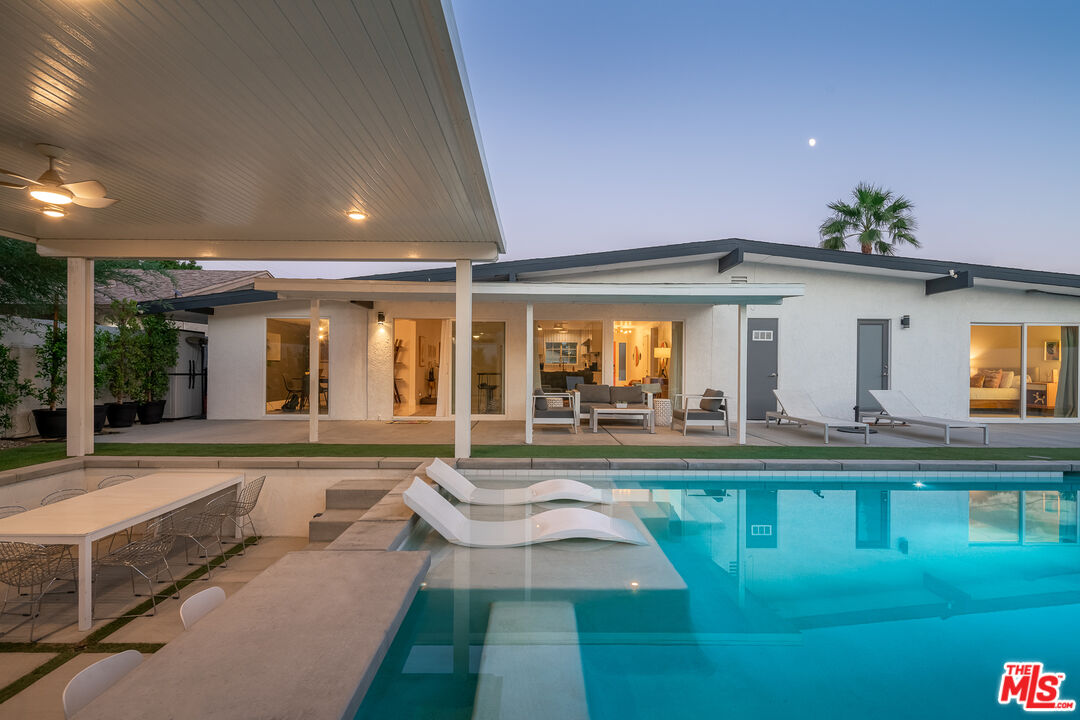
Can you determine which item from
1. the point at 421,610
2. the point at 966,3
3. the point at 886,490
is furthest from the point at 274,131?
the point at 966,3

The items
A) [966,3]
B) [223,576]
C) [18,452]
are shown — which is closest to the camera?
[223,576]

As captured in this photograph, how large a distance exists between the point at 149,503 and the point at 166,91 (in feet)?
10.7

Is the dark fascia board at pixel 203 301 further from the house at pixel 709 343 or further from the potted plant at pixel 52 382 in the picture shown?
the potted plant at pixel 52 382

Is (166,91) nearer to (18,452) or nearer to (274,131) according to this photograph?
(274,131)

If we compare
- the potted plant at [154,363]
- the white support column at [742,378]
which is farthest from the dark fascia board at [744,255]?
the potted plant at [154,363]

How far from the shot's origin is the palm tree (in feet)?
51.6

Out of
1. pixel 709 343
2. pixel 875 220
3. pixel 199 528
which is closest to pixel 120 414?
pixel 199 528

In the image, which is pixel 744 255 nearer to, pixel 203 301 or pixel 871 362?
pixel 871 362

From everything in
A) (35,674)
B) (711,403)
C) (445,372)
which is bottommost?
(35,674)

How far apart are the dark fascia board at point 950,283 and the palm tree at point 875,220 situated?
5.41 meters

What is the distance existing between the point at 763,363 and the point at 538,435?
5.60 m

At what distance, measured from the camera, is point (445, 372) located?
11.2 metres

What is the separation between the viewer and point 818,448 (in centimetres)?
756

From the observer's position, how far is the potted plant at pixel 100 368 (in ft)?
30.3
